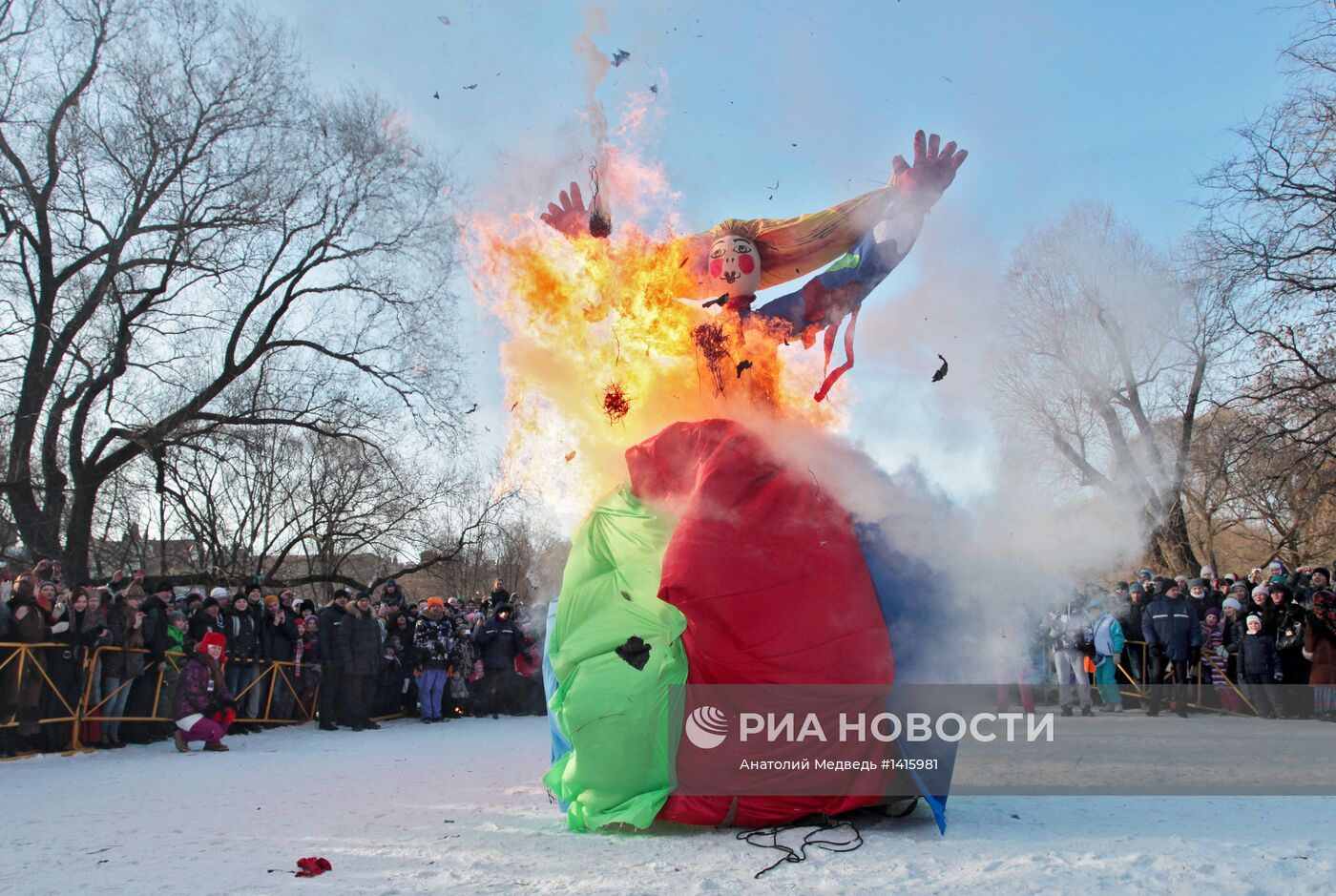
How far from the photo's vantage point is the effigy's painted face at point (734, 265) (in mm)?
6578

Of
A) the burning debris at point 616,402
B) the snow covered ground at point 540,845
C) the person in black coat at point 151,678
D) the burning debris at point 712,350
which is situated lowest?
the snow covered ground at point 540,845

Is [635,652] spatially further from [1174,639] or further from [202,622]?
[1174,639]

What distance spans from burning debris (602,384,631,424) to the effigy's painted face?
994 millimetres

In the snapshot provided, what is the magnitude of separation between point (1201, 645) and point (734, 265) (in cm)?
1062

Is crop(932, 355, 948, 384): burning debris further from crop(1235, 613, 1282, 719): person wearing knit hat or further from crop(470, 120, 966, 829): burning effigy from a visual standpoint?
crop(1235, 613, 1282, 719): person wearing knit hat

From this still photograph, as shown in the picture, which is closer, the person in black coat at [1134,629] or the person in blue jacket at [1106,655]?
the person in blue jacket at [1106,655]

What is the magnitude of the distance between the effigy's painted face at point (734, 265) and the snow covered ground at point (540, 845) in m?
3.45

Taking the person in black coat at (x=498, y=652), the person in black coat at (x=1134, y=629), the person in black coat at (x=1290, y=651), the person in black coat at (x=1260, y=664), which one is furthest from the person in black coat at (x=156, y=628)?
the person in black coat at (x=1290, y=651)

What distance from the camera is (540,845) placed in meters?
5.03

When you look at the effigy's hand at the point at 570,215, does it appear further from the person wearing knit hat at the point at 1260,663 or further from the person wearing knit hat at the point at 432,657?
the person wearing knit hat at the point at 1260,663

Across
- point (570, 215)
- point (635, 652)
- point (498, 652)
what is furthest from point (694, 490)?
point (498, 652)

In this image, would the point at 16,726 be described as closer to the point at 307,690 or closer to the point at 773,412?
the point at 307,690

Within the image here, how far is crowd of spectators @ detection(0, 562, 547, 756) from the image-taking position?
9898 millimetres

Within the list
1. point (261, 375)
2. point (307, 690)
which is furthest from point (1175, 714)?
point (261, 375)
